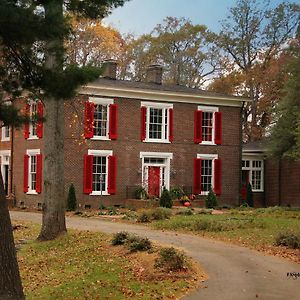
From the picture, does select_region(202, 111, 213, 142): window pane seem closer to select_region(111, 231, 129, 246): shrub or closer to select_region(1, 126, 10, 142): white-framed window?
select_region(1, 126, 10, 142): white-framed window

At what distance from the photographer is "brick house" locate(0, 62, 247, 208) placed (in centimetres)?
2922

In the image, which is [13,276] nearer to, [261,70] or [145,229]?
[145,229]

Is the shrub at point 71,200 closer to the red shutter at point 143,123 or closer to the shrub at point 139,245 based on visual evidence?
the red shutter at point 143,123

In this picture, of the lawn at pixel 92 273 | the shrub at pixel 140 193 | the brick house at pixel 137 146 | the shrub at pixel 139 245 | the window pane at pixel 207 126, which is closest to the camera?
the lawn at pixel 92 273

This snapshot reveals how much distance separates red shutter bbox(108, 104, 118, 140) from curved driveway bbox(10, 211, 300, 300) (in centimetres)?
1304

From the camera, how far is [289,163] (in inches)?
1342

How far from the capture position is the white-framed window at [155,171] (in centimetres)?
3078

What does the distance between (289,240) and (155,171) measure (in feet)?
56.1

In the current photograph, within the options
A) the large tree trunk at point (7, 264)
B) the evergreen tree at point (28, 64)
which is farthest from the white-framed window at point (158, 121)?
the large tree trunk at point (7, 264)

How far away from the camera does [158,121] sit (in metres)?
31.5

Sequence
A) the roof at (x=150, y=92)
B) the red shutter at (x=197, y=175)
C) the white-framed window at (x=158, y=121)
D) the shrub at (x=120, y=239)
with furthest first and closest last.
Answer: the red shutter at (x=197, y=175)
the white-framed window at (x=158, y=121)
the roof at (x=150, y=92)
the shrub at (x=120, y=239)

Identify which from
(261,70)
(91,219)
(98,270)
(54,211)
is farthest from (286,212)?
(261,70)

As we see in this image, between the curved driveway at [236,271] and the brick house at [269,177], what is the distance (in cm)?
1814

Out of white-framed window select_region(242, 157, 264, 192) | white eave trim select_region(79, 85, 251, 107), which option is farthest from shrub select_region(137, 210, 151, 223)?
white-framed window select_region(242, 157, 264, 192)
